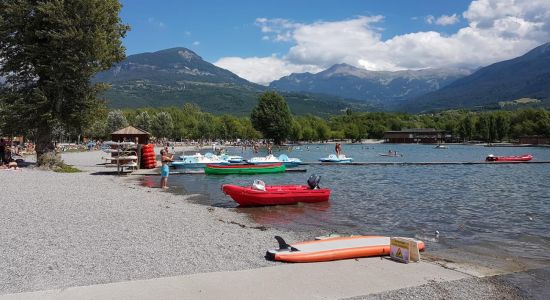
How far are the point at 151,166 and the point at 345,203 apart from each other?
2560cm

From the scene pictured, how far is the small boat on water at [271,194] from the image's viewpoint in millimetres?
23500

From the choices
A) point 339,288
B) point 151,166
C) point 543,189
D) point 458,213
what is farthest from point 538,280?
point 151,166

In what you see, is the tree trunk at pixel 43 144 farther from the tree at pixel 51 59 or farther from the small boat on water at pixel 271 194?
the small boat on water at pixel 271 194

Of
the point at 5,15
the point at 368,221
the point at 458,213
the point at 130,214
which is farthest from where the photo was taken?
the point at 5,15

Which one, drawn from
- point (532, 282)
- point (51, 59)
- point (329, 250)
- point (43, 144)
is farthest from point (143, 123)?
point (532, 282)

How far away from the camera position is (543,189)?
113ft

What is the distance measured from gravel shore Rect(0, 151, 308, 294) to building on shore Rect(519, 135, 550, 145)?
587 ft

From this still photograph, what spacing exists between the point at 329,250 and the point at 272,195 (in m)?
12.5

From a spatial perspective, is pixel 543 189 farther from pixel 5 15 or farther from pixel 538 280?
pixel 5 15

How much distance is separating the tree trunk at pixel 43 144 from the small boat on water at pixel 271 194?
742 inches

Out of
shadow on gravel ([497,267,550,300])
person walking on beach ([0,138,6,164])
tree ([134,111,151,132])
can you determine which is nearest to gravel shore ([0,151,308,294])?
shadow on gravel ([497,267,550,300])

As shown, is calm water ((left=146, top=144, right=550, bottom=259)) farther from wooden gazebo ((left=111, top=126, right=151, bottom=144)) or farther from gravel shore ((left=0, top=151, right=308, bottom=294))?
wooden gazebo ((left=111, top=126, right=151, bottom=144))

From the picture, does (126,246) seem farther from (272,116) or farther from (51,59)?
(272,116)

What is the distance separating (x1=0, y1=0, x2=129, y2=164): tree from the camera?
106 feet
